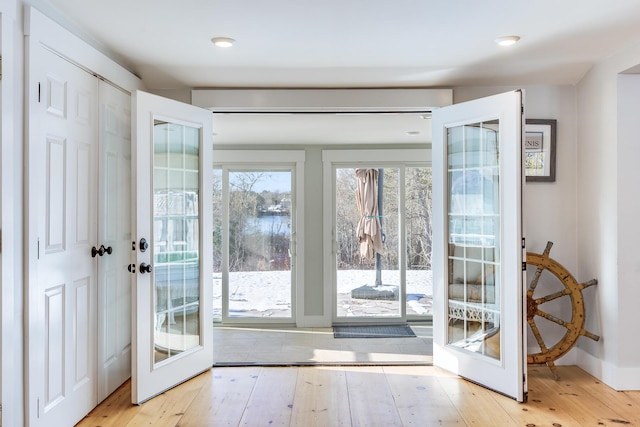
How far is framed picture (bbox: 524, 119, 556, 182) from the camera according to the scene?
407 centimetres

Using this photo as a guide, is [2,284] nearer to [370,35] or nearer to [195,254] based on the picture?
[195,254]

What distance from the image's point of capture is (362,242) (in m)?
6.54

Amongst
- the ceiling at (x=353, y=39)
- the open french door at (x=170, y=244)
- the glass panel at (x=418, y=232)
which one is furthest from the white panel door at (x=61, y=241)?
the glass panel at (x=418, y=232)

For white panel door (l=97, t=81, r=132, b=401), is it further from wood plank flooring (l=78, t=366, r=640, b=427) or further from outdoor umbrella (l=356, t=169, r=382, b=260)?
outdoor umbrella (l=356, t=169, r=382, b=260)

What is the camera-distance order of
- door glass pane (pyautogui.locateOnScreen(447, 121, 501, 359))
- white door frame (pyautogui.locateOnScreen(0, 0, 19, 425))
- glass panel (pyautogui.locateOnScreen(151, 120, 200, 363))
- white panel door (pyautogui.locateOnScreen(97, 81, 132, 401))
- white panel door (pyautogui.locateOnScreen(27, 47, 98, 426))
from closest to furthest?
white door frame (pyautogui.locateOnScreen(0, 0, 19, 425)), white panel door (pyautogui.locateOnScreen(27, 47, 98, 426)), white panel door (pyautogui.locateOnScreen(97, 81, 132, 401)), glass panel (pyautogui.locateOnScreen(151, 120, 200, 363)), door glass pane (pyautogui.locateOnScreen(447, 121, 501, 359))

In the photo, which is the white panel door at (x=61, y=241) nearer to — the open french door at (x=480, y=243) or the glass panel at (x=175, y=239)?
the glass panel at (x=175, y=239)

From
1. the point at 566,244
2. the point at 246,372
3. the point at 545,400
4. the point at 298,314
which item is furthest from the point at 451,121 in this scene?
the point at 298,314

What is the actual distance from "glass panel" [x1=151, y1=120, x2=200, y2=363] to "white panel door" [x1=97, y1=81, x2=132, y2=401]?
27 cm

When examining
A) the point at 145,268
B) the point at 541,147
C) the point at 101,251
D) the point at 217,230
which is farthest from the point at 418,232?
the point at 101,251

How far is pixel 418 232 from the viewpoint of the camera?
21.6ft

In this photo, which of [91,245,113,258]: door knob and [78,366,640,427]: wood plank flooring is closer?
[78,366,640,427]: wood plank flooring

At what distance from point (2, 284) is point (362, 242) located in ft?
15.3

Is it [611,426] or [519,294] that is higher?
[519,294]

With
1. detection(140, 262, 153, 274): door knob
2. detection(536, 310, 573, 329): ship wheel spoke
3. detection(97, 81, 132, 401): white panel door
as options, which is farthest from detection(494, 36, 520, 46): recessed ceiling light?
detection(140, 262, 153, 274): door knob
